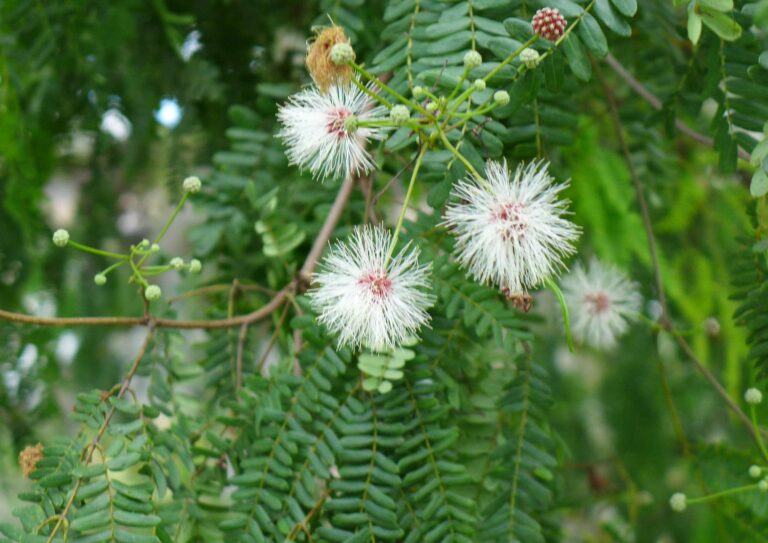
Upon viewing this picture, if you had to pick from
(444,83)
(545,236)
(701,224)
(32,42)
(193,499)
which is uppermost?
(701,224)

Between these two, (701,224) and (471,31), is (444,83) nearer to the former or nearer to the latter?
(471,31)

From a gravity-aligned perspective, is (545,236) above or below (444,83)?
below

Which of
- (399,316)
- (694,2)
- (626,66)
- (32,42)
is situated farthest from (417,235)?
(32,42)

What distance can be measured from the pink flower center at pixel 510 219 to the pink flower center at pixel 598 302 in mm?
387

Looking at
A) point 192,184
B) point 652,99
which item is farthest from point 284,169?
point 652,99

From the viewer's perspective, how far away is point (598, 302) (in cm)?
90

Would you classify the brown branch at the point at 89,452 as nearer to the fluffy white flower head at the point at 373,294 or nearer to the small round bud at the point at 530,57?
the fluffy white flower head at the point at 373,294

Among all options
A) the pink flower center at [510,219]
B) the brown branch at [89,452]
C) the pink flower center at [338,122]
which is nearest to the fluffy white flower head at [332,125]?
the pink flower center at [338,122]

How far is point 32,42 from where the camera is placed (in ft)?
3.13

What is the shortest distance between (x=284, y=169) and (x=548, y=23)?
1.45 feet

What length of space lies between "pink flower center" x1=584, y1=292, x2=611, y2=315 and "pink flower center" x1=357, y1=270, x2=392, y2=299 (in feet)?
1.34

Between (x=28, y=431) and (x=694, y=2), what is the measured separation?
2.86 ft

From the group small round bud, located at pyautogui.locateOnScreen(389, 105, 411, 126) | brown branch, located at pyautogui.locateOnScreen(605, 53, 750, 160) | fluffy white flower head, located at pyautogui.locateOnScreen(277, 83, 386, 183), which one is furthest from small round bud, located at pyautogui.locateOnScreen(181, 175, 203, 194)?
brown branch, located at pyautogui.locateOnScreen(605, 53, 750, 160)

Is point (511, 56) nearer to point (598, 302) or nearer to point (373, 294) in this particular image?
point (373, 294)
